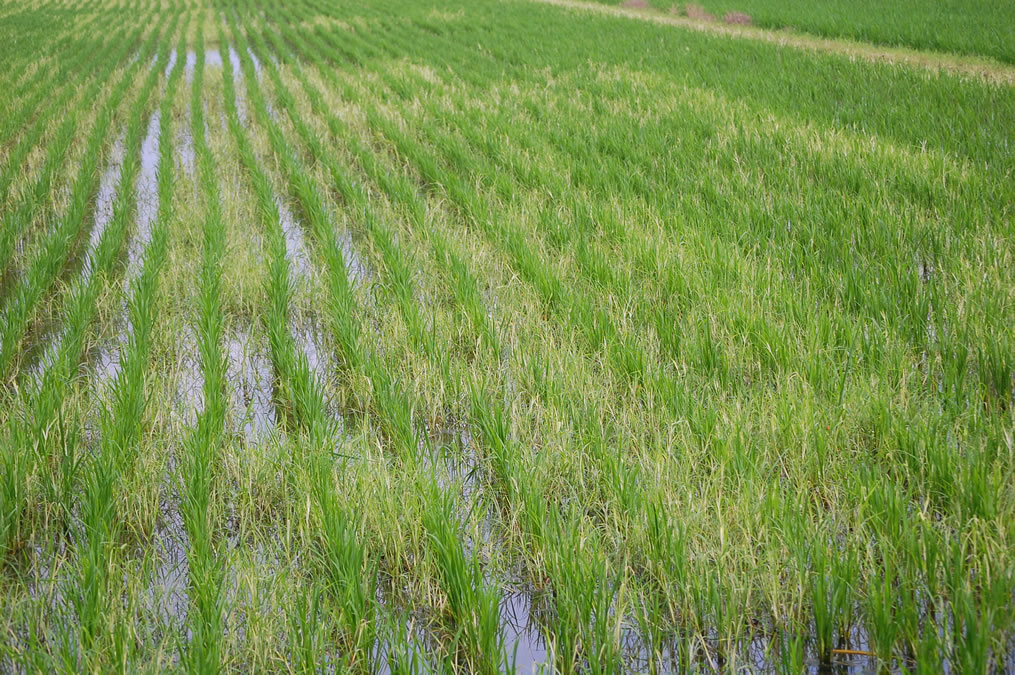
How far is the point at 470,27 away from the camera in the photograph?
15805mm

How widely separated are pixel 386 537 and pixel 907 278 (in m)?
2.64

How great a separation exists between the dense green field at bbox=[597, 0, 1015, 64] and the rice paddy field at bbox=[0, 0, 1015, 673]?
468 cm

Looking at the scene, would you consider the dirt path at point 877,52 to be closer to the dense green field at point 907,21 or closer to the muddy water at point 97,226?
the dense green field at point 907,21

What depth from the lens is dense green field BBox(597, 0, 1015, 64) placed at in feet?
35.8

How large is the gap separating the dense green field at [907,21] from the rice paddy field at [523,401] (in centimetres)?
468

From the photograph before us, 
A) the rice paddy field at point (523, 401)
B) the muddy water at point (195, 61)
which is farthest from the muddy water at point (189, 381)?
the muddy water at point (195, 61)

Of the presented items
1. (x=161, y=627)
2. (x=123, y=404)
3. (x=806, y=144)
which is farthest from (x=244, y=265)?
(x=806, y=144)

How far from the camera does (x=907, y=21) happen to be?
1257 centimetres

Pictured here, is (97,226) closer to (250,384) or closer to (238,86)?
(250,384)

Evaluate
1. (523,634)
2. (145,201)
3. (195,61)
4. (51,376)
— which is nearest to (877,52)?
(145,201)

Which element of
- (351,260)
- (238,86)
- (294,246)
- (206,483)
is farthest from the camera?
(238,86)

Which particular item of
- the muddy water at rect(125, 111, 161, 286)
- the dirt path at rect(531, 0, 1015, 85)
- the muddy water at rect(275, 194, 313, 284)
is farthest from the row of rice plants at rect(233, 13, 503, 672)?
the dirt path at rect(531, 0, 1015, 85)

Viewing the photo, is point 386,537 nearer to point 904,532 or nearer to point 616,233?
point 904,532

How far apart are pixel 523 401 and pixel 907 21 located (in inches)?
490
